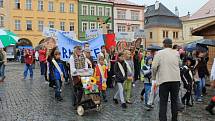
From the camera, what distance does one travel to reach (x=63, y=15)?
Answer: 57.0 m

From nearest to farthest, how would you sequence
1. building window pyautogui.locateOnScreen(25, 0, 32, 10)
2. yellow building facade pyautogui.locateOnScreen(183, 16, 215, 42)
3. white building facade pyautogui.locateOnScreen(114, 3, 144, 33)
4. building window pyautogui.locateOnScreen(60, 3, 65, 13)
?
1. yellow building facade pyautogui.locateOnScreen(183, 16, 215, 42)
2. building window pyautogui.locateOnScreen(25, 0, 32, 10)
3. building window pyautogui.locateOnScreen(60, 3, 65, 13)
4. white building facade pyautogui.locateOnScreen(114, 3, 144, 33)

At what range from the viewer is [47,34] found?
1669cm

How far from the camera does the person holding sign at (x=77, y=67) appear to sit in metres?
9.03

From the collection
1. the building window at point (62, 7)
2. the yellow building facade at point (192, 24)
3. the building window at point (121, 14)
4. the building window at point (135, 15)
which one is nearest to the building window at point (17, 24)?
the building window at point (62, 7)

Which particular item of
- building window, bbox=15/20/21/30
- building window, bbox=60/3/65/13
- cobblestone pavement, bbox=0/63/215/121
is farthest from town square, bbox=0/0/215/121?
building window, bbox=60/3/65/13

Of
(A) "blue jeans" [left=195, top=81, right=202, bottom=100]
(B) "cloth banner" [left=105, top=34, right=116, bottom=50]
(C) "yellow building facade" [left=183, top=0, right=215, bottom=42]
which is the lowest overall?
(A) "blue jeans" [left=195, top=81, right=202, bottom=100]

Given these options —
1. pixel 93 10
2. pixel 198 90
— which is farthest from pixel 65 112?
pixel 93 10

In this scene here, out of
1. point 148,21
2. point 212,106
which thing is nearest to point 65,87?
point 212,106

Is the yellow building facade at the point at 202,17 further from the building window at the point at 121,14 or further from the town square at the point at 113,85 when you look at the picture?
the town square at the point at 113,85

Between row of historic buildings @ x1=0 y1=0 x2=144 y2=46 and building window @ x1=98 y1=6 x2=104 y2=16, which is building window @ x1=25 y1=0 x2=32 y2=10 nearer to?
row of historic buildings @ x1=0 y1=0 x2=144 y2=46

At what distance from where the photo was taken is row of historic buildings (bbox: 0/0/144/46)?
52.4 m

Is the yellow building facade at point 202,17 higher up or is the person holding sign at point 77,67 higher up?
the yellow building facade at point 202,17

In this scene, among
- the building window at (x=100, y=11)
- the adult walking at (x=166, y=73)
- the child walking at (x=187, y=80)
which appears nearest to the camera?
the adult walking at (x=166, y=73)

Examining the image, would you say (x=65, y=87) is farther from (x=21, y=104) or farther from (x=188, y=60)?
(x=188, y=60)
